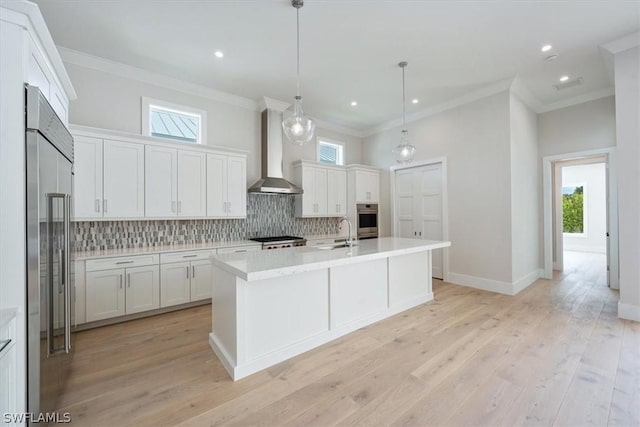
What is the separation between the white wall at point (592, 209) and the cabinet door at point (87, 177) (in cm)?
1238

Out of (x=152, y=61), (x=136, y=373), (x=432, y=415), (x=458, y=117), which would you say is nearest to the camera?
(x=432, y=415)

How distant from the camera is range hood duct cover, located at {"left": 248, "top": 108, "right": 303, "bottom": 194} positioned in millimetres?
4660

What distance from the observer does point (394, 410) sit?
68.7 inches

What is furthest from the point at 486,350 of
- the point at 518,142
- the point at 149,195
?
the point at 149,195

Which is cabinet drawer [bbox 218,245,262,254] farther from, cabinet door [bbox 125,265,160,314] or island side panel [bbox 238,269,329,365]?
island side panel [bbox 238,269,329,365]

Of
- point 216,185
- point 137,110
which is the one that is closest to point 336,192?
point 216,185

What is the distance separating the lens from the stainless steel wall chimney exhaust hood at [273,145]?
183 inches

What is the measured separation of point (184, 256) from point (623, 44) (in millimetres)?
5891

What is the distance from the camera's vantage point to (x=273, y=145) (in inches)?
187

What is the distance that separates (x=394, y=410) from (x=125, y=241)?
12.4 feet

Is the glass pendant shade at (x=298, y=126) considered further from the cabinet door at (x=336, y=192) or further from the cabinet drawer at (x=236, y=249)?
the cabinet door at (x=336, y=192)

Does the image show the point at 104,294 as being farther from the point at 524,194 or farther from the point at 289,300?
the point at 524,194

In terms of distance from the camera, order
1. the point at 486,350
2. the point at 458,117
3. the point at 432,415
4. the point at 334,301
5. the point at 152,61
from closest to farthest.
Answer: the point at 432,415 < the point at 486,350 < the point at 334,301 < the point at 152,61 < the point at 458,117

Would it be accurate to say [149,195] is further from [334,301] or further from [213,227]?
[334,301]
